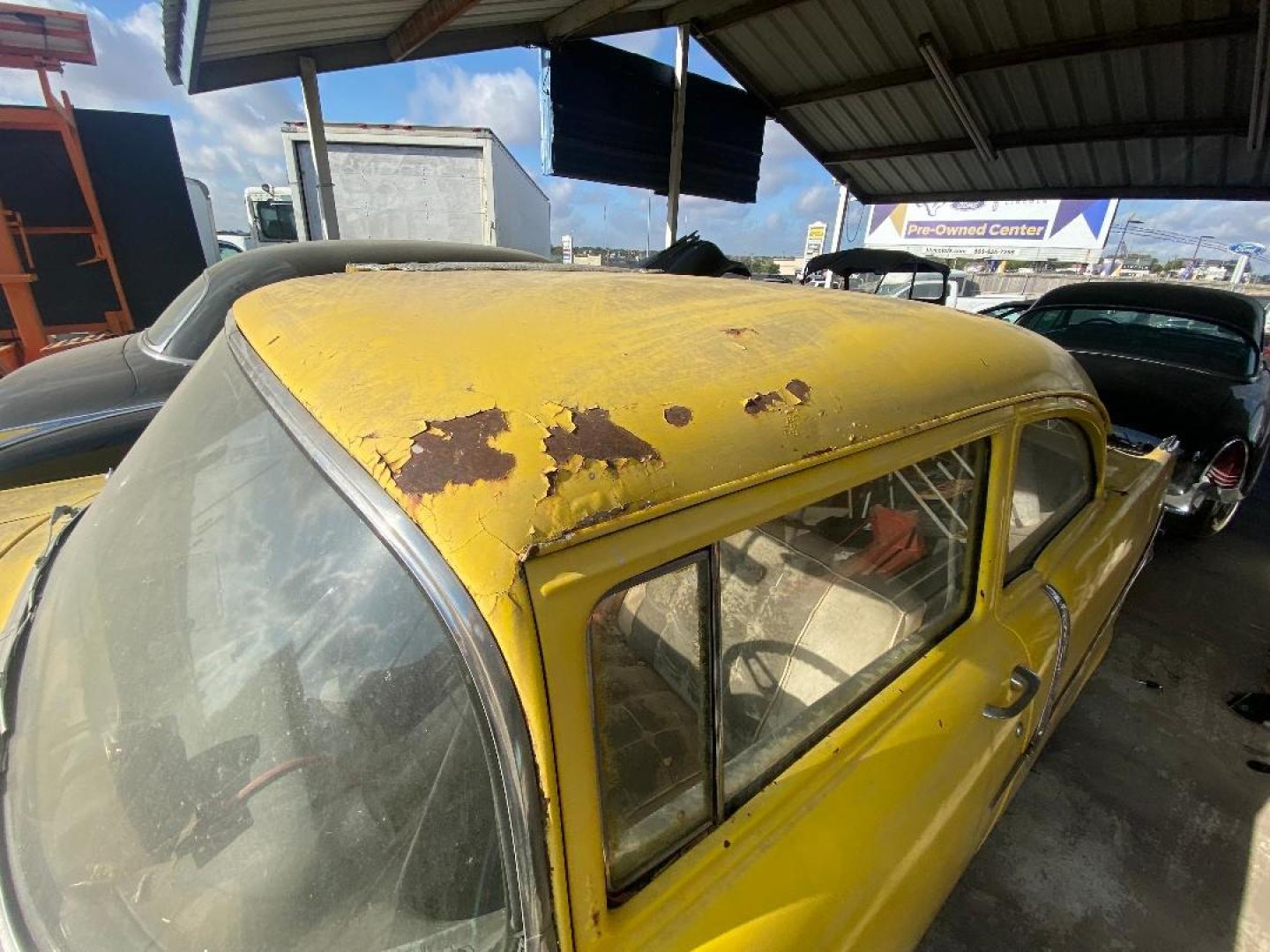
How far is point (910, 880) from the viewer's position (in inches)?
43.8

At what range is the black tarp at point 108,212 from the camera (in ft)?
21.3

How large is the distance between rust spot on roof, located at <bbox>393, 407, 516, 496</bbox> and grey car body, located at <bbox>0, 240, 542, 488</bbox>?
9.33ft

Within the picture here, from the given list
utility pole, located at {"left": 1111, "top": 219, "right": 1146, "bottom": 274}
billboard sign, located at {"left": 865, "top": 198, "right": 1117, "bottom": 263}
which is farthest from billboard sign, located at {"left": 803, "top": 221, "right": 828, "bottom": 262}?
utility pole, located at {"left": 1111, "top": 219, "right": 1146, "bottom": 274}

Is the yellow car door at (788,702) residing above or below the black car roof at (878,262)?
below

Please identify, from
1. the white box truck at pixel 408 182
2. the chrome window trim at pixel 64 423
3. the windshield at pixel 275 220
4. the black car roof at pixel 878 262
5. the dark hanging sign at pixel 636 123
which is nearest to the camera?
Result: the chrome window trim at pixel 64 423

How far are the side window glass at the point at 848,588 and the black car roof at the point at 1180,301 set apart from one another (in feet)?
18.1

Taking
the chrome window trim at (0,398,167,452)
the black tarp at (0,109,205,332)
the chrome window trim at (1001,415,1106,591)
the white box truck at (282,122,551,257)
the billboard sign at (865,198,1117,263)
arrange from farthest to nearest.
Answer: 1. the billboard sign at (865,198,1117,263)
2. the white box truck at (282,122,551,257)
3. the black tarp at (0,109,205,332)
4. the chrome window trim at (0,398,167,452)
5. the chrome window trim at (1001,415,1106,591)

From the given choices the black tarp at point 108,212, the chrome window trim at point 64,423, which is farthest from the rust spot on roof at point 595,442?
the black tarp at point 108,212

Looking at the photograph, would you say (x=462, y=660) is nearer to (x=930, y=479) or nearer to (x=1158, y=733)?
(x=930, y=479)

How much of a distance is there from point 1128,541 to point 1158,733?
1.18m

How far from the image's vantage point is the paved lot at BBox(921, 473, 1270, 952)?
1856 millimetres

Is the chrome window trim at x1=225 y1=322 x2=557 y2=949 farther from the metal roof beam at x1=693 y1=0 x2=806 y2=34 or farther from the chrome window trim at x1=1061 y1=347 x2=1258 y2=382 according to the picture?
the metal roof beam at x1=693 y1=0 x2=806 y2=34

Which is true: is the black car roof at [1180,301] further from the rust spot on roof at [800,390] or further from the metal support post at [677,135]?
the rust spot on roof at [800,390]

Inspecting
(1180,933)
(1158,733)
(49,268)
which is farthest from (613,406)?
(49,268)
